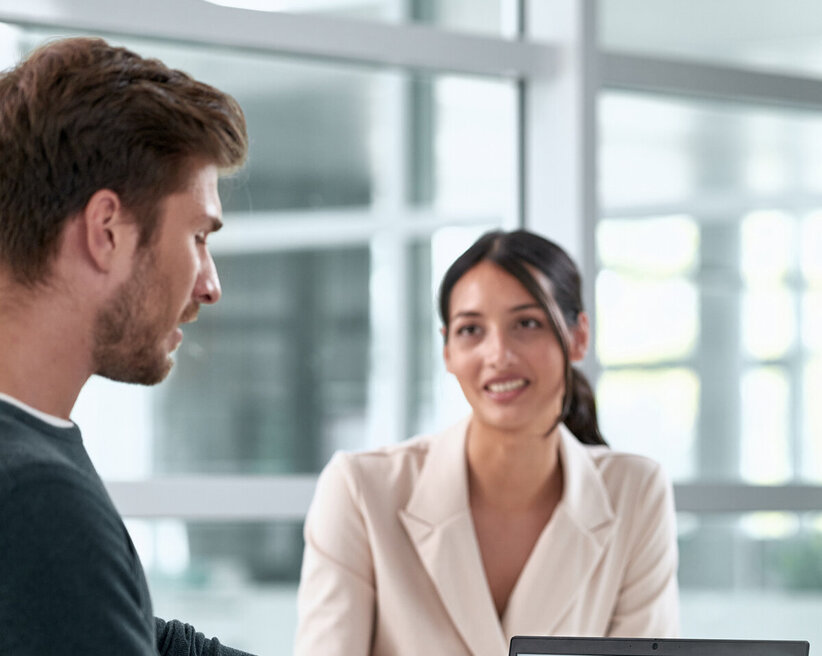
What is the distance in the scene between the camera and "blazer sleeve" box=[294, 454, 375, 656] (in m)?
1.87

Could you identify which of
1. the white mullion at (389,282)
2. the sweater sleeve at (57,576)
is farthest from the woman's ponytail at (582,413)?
the sweater sleeve at (57,576)

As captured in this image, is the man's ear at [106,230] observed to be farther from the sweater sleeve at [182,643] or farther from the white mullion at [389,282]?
the white mullion at [389,282]

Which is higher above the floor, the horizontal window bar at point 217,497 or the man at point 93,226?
the man at point 93,226

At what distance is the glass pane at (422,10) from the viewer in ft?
8.02

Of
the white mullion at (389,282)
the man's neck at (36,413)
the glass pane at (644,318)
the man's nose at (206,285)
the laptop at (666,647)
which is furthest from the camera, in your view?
the glass pane at (644,318)

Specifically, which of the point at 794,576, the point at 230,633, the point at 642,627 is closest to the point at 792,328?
the point at 794,576

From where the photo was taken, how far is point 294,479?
2.40 metres

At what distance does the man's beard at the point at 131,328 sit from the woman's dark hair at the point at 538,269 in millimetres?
1002

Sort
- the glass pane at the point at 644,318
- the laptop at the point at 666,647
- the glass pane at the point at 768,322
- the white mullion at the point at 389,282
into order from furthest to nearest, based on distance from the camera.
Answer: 1. the glass pane at the point at 768,322
2. the glass pane at the point at 644,318
3. the white mullion at the point at 389,282
4. the laptop at the point at 666,647

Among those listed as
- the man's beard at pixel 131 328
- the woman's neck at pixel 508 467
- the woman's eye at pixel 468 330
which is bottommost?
the woman's neck at pixel 508 467

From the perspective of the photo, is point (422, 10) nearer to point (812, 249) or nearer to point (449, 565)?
point (812, 249)

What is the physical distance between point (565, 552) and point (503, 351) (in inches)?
15.3

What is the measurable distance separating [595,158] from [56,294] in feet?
5.99

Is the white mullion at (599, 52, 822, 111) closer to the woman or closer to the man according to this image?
the woman
